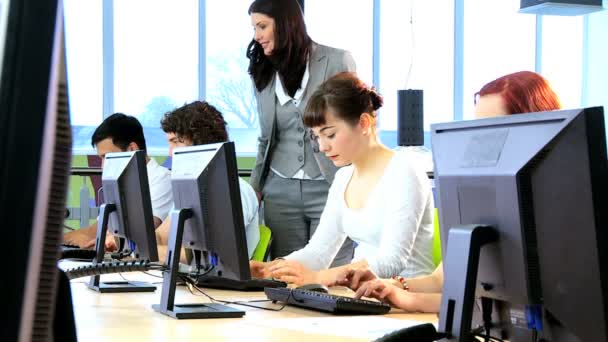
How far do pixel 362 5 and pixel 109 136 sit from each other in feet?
12.4

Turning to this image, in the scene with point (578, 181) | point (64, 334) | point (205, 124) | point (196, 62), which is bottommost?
point (64, 334)

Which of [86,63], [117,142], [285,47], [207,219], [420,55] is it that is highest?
[420,55]

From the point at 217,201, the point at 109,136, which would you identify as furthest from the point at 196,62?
the point at 217,201

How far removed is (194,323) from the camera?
1.84 meters

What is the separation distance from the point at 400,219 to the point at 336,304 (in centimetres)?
60


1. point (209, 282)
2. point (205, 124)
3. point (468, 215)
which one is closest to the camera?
point (468, 215)

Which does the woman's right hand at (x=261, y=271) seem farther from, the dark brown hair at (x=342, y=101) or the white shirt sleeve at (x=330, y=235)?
the dark brown hair at (x=342, y=101)

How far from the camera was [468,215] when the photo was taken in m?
1.27

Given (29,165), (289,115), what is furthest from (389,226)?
(29,165)

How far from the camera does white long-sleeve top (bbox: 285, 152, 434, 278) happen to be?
2.40m

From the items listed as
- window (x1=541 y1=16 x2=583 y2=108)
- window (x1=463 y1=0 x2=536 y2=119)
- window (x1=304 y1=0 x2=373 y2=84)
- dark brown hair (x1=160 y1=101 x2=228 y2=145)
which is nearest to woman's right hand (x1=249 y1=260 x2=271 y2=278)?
dark brown hair (x1=160 y1=101 x2=228 y2=145)

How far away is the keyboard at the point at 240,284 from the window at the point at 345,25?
426 centimetres

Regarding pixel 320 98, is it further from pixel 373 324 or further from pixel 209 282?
pixel 373 324

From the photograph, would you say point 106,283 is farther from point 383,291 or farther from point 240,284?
point 383,291
